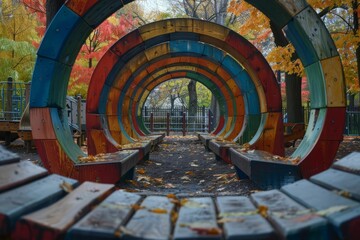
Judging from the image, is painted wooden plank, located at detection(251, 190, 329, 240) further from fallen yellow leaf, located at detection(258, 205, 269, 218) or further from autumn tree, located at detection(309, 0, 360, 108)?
autumn tree, located at detection(309, 0, 360, 108)

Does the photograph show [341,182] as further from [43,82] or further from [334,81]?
[43,82]

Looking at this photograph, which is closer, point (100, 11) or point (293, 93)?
point (100, 11)

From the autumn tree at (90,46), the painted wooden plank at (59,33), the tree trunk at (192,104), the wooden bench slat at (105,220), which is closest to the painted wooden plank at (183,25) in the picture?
the painted wooden plank at (59,33)

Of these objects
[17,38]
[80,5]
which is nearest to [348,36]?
[80,5]

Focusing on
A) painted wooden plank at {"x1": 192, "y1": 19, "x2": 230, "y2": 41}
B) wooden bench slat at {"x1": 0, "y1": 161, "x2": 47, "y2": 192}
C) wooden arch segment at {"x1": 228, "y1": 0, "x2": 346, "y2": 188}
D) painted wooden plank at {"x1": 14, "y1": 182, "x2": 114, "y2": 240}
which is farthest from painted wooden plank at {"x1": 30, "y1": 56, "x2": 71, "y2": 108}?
painted wooden plank at {"x1": 192, "y1": 19, "x2": 230, "y2": 41}

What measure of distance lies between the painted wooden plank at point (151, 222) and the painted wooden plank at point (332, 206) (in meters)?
0.65

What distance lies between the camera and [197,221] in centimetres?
194

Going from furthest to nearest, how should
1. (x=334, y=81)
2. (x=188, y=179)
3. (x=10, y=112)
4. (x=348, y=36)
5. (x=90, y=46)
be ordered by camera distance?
(x=90, y=46) < (x=10, y=112) < (x=348, y=36) < (x=188, y=179) < (x=334, y=81)

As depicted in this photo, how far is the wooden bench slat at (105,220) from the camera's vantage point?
66.6 inches

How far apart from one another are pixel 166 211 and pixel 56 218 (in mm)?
528

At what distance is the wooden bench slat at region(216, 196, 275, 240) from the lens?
1.70m

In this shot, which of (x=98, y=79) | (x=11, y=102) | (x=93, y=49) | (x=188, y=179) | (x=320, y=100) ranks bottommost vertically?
(x=188, y=179)

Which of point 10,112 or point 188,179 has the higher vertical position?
point 10,112

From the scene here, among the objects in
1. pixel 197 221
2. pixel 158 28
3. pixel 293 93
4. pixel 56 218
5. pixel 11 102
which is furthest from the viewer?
pixel 11 102
